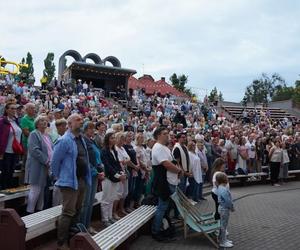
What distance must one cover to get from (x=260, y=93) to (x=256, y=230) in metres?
76.6

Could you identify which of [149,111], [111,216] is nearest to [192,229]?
[111,216]

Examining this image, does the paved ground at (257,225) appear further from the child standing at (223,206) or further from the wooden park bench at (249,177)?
the wooden park bench at (249,177)

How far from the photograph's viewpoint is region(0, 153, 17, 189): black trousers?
24.1ft

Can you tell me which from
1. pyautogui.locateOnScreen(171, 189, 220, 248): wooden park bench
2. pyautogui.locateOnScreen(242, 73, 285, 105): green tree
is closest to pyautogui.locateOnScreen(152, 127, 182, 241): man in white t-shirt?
pyautogui.locateOnScreen(171, 189, 220, 248): wooden park bench

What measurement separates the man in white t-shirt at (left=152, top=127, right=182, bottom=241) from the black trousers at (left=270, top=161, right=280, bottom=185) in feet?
34.9

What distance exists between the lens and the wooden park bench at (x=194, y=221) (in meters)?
7.56

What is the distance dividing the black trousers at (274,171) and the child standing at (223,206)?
33.8 ft

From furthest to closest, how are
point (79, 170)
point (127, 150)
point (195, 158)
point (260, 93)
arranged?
point (260, 93) < point (195, 158) < point (127, 150) < point (79, 170)

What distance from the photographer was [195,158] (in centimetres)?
1098

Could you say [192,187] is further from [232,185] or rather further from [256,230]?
[232,185]

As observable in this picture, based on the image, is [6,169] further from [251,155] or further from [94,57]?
[94,57]

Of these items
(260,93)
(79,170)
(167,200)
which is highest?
(260,93)

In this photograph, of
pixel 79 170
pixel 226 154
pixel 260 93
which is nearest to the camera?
pixel 79 170

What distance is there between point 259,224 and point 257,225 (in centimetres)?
14
